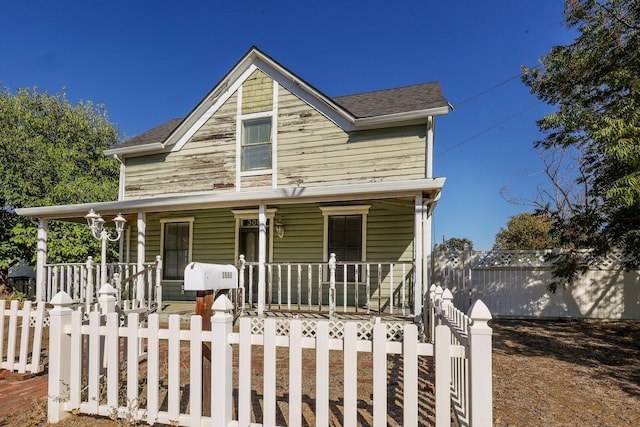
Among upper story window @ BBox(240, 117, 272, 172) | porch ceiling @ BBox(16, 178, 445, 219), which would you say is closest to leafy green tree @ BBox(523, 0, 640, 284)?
porch ceiling @ BBox(16, 178, 445, 219)

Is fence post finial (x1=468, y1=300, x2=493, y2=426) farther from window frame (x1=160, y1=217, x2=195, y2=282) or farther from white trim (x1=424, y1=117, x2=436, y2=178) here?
window frame (x1=160, y1=217, x2=195, y2=282)

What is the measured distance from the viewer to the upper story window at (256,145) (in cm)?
945

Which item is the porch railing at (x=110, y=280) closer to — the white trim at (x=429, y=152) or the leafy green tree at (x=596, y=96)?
the white trim at (x=429, y=152)

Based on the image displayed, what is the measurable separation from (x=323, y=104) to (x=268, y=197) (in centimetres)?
317

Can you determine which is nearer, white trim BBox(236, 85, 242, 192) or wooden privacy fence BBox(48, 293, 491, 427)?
wooden privacy fence BBox(48, 293, 491, 427)

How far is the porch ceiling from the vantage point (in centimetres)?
653

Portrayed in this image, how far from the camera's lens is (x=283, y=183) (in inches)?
360

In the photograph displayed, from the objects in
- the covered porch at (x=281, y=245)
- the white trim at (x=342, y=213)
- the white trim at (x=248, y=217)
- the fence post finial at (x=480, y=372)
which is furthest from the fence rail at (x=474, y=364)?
the white trim at (x=248, y=217)

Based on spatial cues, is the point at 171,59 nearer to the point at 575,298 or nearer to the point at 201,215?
the point at 201,215

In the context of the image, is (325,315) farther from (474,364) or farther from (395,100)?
(395,100)

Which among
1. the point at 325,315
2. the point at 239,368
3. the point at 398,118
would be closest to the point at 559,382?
the point at 325,315

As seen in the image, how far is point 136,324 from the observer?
2977 mm

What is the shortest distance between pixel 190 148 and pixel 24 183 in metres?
8.37

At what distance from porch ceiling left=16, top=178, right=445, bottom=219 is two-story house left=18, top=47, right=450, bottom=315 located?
4 centimetres
